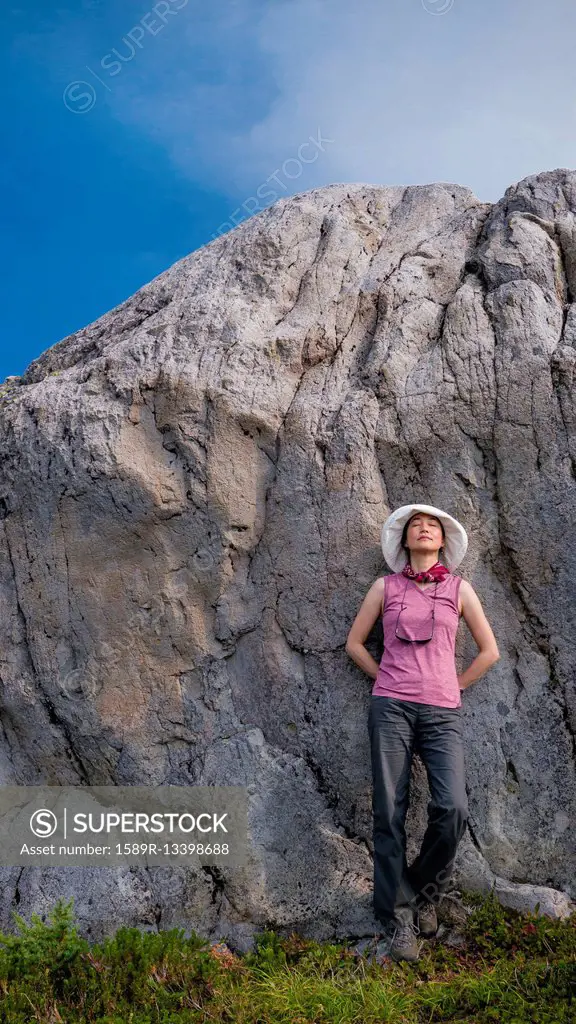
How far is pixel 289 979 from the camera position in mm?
5355

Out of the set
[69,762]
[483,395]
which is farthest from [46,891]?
[483,395]

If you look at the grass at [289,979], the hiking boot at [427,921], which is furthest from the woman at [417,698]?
the grass at [289,979]

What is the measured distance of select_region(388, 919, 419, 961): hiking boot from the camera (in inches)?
213

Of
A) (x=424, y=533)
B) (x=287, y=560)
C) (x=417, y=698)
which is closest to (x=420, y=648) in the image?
(x=417, y=698)

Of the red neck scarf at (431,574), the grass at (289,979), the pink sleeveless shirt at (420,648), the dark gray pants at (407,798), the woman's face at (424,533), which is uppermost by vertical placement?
the woman's face at (424,533)

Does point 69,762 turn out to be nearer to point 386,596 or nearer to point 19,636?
point 19,636

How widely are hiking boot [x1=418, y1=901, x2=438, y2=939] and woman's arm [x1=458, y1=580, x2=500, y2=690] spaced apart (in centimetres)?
148

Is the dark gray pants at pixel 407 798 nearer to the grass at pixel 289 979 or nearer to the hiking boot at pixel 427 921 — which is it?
the hiking boot at pixel 427 921

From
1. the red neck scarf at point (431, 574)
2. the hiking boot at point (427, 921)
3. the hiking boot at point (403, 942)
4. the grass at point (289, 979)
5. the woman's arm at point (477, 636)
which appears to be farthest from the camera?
the red neck scarf at point (431, 574)

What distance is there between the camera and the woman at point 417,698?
5.49 m

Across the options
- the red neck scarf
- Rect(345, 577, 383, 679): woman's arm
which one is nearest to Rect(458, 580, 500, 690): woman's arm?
the red neck scarf

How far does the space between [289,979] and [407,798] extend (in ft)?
4.36

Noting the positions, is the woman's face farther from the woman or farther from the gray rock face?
the gray rock face

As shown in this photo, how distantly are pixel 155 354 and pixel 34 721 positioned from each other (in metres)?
3.07
